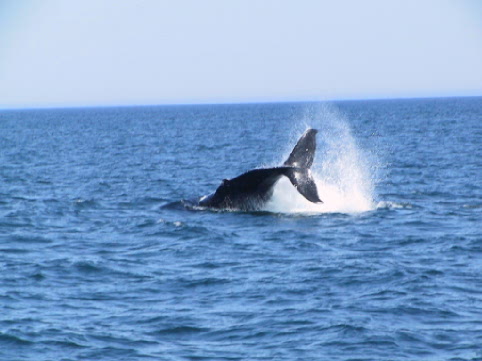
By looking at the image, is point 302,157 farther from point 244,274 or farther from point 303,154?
point 244,274

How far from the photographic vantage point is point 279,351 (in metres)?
13.0

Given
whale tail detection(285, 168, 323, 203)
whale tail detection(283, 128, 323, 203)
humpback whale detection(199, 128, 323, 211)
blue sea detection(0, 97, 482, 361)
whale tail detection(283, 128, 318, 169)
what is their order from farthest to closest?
whale tail detection(283, 128, 318, 169), humpback whale detection(199, 128, 323, 211), whale tail detection(283, 128, 323, 203), whale tail detection(285, 168, 323, 203), blue sea detection(0, 97, 482, 361)

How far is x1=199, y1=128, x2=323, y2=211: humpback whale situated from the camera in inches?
939

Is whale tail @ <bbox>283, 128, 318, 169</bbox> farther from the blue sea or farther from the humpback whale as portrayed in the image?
the blue sea

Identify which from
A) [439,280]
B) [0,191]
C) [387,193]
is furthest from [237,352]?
[0,191]

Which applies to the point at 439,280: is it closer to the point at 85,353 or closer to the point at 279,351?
the point at 279,351

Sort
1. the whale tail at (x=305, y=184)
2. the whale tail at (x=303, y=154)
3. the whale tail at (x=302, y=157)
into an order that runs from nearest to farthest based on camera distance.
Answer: the whale tail at (x=305, y=184) < the whale tail at (x=302, y=157) < the whale tail at (x=303, y=154)

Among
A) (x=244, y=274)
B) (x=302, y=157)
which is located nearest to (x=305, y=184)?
(x=302, y=157)

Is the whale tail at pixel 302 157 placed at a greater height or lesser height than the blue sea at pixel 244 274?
greater

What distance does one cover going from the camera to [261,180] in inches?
974

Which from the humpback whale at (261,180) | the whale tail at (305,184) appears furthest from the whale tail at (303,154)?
the whale tail at (305,184)

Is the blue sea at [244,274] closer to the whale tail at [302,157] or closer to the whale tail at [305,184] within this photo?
the whale tail at [305,184]

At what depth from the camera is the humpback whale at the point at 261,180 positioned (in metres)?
23.8

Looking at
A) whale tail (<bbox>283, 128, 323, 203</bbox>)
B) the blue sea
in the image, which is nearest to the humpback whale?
whale tail (<bbox>283, 128, 323, 203</bbox>)
